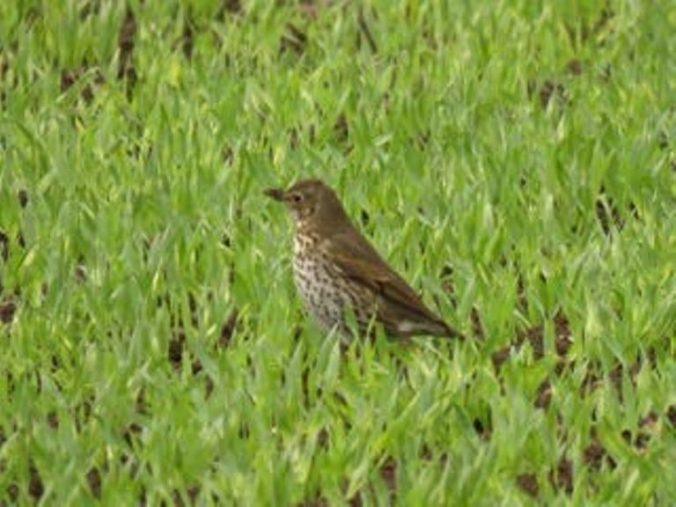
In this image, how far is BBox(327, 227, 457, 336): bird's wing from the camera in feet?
28.8

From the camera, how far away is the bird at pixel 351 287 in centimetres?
883

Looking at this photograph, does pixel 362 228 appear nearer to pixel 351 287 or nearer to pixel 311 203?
pixel 311 203

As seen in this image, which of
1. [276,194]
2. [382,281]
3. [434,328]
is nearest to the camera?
[434,328]

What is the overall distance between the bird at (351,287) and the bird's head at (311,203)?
0.03 feet

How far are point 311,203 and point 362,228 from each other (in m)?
0.91

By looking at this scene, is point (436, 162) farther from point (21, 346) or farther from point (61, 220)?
point (21, 346)

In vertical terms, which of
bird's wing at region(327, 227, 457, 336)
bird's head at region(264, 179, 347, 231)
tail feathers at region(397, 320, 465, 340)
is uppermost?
bird's head at region(264, 179, 347, 231)

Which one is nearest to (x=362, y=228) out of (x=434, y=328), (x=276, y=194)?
(x=276, y=194)

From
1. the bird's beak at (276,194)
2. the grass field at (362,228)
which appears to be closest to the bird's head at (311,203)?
the bird's beak at (276,194)

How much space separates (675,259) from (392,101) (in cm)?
217

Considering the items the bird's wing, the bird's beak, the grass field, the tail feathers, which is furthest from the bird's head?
the tail feathers

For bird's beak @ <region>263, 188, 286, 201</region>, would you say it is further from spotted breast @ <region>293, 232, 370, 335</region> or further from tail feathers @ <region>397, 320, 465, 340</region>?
tail feathers @ <region>397, 320, 465, 340</region>

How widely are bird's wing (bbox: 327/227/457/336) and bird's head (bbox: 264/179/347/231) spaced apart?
0.10 meters

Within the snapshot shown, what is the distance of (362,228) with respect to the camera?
10.1 meters
